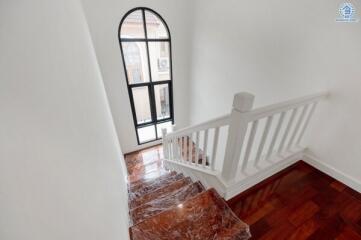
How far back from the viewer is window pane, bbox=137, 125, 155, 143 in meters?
4.62

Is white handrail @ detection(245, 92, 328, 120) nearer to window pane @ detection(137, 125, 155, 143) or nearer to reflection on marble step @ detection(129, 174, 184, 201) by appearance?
reflection on marble step @ detection(129, 174, 184, 201)

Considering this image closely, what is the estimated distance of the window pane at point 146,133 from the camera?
182 inches

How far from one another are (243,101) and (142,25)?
3.35 m

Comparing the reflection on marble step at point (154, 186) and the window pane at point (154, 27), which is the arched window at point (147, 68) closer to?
the window pane at point (154, 27)

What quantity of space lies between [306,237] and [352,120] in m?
1.09

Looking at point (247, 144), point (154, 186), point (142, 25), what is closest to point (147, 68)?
point (142, 25)

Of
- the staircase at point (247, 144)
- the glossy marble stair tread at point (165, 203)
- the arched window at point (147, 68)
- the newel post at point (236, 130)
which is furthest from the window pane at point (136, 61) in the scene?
the newel post at point (236, 130)

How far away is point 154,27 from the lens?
3.62 m

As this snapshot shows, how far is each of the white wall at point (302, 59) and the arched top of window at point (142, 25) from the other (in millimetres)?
1196

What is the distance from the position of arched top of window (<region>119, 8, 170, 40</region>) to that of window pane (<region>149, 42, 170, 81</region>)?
19 cm

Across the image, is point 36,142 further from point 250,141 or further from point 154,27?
point 154,27

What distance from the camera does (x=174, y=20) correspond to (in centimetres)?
363

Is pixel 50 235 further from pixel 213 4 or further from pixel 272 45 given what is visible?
pixel 213 4

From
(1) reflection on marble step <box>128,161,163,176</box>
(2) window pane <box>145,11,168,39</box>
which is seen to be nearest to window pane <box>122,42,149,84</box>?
(2) window pane <box>145,11,168,39</box>
